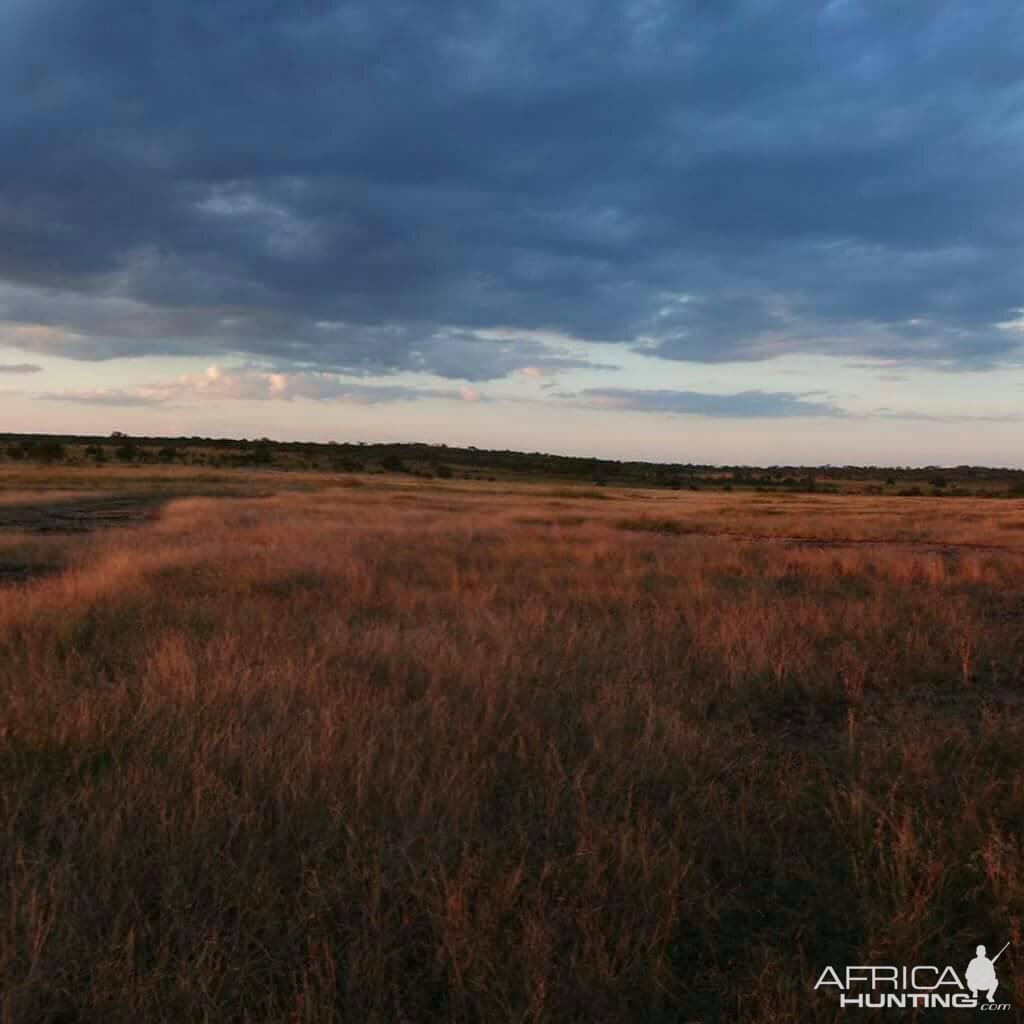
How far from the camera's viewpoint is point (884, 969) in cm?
289

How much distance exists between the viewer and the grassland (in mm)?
2758

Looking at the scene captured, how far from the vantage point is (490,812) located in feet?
12.7

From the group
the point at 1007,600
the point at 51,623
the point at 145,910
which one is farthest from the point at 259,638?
the point at 1007,600

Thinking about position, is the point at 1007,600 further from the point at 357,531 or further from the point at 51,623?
the point at 357,531

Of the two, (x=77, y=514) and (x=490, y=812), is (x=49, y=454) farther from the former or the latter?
(x=490, y=812)

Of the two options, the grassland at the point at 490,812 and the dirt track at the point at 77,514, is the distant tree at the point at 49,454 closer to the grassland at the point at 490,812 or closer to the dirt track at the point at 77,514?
the dirt track at the point at 77,514

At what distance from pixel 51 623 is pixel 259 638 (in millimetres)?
2029
